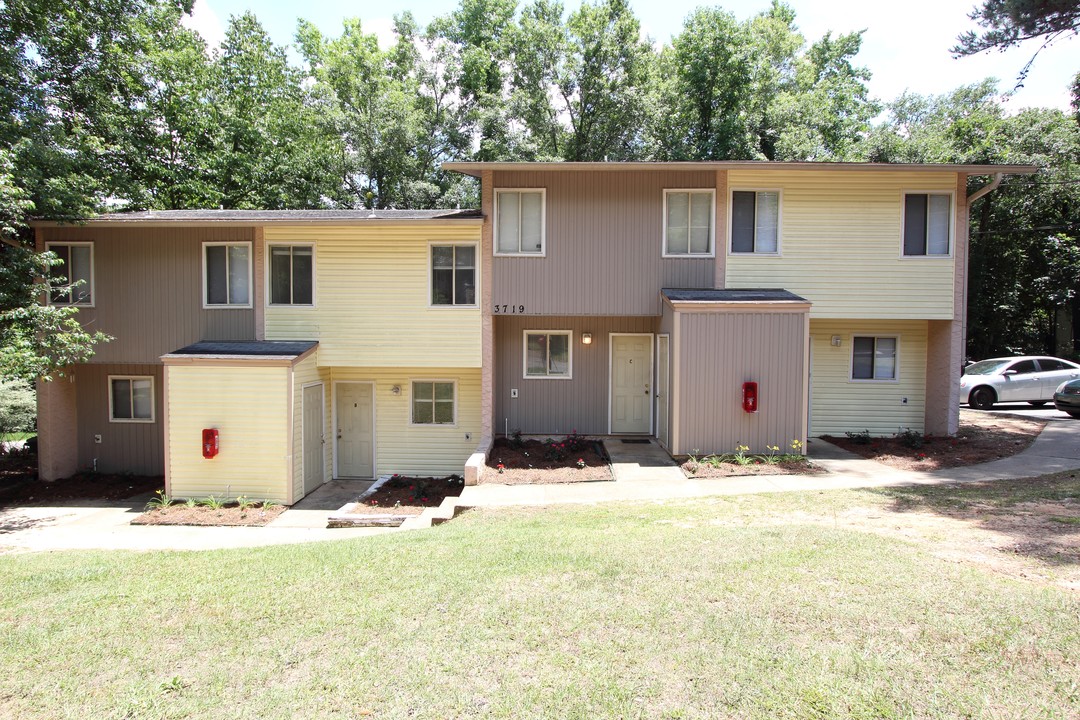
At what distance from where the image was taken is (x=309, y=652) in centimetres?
407

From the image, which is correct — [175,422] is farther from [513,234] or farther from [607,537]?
[607,537]

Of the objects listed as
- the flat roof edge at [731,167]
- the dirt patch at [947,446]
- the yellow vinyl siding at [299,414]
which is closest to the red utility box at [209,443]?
the yellow vinyl siding at [299,414]

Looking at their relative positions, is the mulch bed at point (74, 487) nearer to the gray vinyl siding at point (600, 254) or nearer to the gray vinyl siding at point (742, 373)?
Answer: the gray vinyl siding at point (600, 254)

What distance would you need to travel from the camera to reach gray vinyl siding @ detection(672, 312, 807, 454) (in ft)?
35.7

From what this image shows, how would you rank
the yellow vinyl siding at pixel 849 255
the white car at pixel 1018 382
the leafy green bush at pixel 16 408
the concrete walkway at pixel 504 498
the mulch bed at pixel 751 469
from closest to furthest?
the concrete walkway at pixel 504 498 → the mulch bed at pixel 751 469 → the yellow vinyl siding at pixel 849 255 → the white car at pixel 1018 382 → the leafy green bush at pixel 16 408

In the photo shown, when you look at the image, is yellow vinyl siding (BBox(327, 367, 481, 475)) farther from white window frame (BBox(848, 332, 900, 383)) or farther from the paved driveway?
the paved driveway

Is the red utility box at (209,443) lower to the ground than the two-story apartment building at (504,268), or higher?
lower

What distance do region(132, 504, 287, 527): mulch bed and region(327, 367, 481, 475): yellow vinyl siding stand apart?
113 inches

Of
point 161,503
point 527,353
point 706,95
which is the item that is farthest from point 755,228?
point 706,95

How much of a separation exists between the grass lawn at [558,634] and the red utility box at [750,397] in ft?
15.0

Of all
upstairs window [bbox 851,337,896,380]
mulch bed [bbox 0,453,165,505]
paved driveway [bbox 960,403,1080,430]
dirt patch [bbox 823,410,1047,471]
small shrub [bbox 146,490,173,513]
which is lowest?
mulch bed [bbox 0,453,165,505]

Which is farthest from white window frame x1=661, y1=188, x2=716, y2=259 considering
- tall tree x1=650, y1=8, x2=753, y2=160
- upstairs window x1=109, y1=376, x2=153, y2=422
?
tall tree x1=650, y1=8, x2=753, y2=160

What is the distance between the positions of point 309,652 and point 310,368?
8.83 meters

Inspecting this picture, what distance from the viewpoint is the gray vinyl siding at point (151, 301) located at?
Answer: 12500mm
